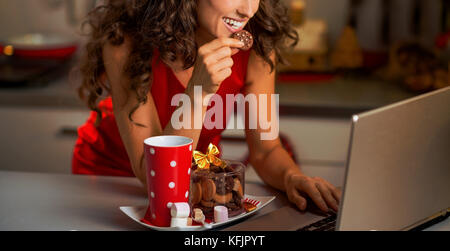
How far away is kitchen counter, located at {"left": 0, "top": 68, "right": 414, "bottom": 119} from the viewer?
2.09 metres

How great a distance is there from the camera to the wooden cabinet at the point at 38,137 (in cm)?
218

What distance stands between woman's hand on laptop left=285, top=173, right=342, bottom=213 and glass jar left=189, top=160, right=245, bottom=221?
14 centimetres

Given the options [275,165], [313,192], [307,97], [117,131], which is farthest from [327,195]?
[307,97]

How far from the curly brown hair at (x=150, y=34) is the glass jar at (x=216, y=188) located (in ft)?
1.01

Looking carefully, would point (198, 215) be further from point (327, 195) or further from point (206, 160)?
point (327, 195)

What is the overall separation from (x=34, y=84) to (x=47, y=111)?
5.3 inches

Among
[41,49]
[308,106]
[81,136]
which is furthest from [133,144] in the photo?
[41,49]

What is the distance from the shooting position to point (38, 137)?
7.25 feet

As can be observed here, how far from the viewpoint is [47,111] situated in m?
2.18

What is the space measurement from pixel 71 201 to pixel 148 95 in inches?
11.8

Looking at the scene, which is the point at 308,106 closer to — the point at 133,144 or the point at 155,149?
the point at 133,144

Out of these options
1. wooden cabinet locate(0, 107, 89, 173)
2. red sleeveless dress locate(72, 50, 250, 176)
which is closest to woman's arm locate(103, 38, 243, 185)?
red sleeveless dress locate(72, 50, 250, 176)

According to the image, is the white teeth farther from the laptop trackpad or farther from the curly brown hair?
the laptop trackpad

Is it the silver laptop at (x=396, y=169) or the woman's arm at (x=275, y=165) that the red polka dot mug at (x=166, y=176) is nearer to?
the silver laptop at (x=396, y=169)
